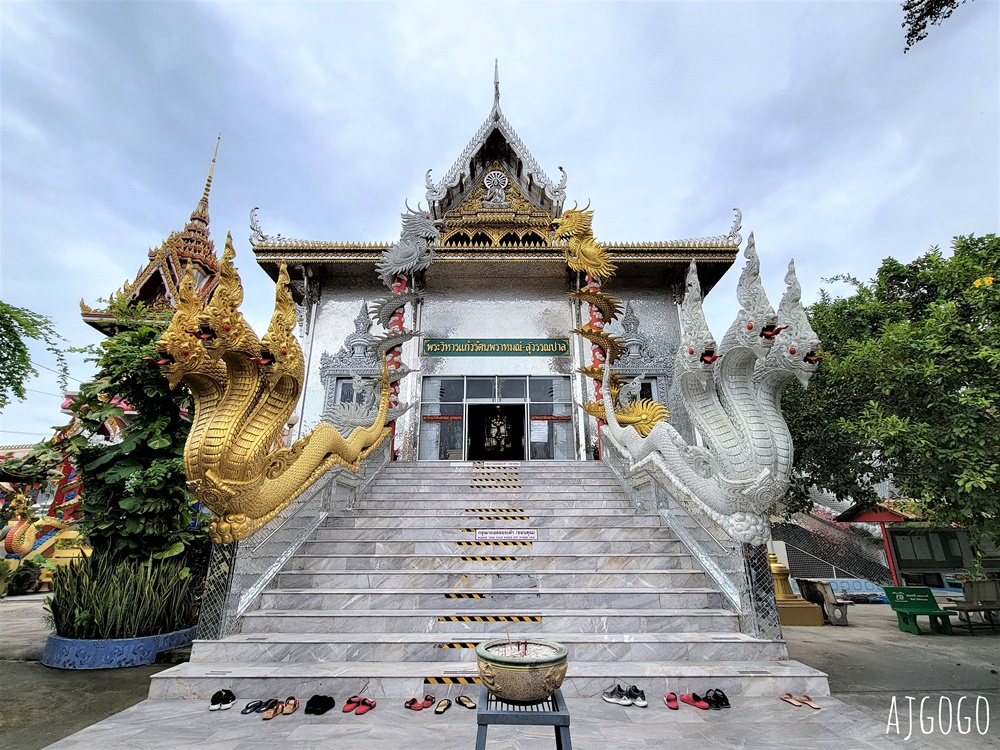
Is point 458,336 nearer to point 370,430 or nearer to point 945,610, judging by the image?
point 370,430

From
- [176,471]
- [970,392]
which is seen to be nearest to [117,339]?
[176,471]

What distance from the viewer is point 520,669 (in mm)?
1745

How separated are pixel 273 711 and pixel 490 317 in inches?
360

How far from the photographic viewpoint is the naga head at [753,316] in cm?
378

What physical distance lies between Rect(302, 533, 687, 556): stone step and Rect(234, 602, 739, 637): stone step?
100 cm

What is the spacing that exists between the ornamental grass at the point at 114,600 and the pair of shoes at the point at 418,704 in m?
2.78

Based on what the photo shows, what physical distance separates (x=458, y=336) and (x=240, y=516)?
7.54 metres

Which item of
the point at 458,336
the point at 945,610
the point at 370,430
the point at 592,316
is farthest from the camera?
the point at 458,336

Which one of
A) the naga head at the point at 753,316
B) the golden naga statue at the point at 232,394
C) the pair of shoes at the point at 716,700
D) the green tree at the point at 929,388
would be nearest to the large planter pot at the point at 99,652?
the golden naga statue at the point at 232,394

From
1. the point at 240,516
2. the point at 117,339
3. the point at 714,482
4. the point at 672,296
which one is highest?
the point at 672,296

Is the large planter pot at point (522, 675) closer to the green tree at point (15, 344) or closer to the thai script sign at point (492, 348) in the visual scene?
the green tree at point (15, 344)

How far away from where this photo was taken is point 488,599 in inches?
155

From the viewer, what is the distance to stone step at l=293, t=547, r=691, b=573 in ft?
14.6

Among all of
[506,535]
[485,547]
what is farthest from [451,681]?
[506,535]
